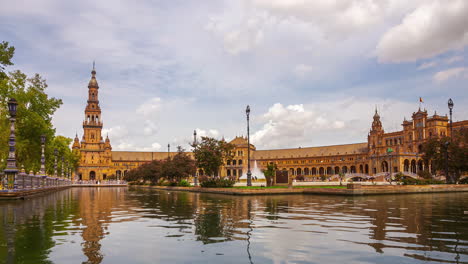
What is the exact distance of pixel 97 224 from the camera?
43.7 feet

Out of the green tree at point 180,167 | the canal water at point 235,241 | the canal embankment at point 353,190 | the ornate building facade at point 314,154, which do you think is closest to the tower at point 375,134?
the ornate building facade at point 314,154

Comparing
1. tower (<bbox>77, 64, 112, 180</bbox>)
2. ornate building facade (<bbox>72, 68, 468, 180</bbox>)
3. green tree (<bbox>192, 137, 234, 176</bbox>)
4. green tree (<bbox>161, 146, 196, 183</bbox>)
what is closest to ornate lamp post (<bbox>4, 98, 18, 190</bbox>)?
green tree (<bbox>192, 137, 234, 176</bbox>)

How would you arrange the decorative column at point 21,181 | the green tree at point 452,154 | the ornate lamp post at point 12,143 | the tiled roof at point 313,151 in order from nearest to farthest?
1. the ornate lamp post at point 12,143
2. the decorative column at point 21,181
3. the green tree at point 452,154
4. the tiled roof at point 313,151

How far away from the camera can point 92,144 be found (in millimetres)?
144000

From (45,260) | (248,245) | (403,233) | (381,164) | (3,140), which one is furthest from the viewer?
(381,164)

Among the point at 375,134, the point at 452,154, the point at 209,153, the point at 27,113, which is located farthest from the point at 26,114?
the point at 375,134

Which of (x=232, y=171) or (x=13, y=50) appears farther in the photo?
(x=232, y=171)

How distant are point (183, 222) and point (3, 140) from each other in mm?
30165

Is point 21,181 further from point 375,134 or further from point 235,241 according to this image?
point 375,134

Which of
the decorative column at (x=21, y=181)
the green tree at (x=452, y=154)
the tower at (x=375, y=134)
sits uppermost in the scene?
the tower at (x=375, y=134)

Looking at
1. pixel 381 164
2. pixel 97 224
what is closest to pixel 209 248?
pixel 97 224

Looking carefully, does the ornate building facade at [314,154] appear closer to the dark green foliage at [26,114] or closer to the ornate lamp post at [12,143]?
the dark green foliage at [26,114]

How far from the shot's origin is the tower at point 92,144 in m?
141

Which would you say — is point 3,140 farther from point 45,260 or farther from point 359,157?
point 359,157
